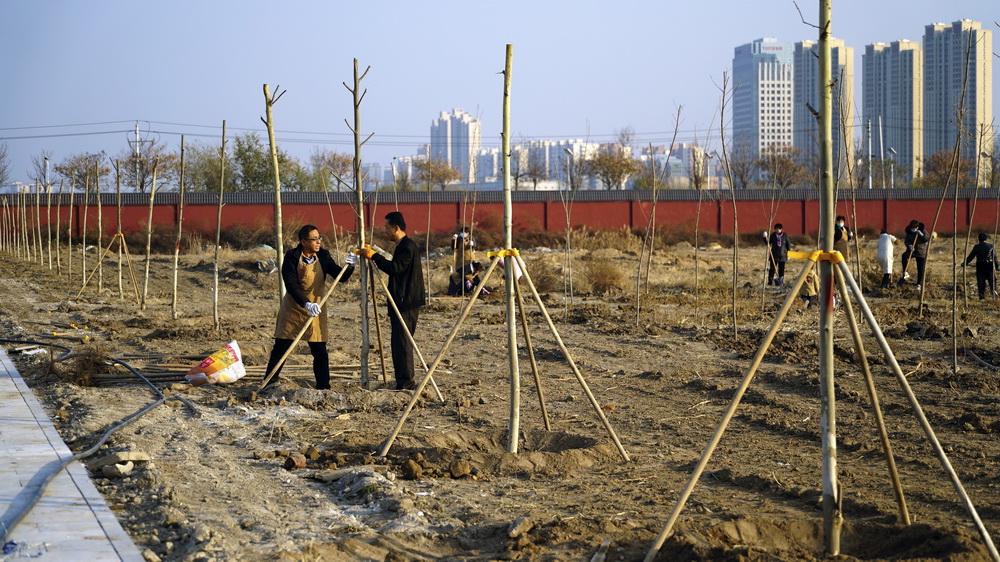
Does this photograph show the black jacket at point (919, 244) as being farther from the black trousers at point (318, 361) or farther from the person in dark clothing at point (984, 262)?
the black trousers at point (318, 361)

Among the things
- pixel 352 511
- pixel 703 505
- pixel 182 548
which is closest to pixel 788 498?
pixel 703 505

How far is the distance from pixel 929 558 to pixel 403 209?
28.4m

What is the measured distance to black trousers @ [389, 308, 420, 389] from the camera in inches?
291

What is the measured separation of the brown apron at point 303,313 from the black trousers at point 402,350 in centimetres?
57

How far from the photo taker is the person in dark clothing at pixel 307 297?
729cm

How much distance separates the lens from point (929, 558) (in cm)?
342

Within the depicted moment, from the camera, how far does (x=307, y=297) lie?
7.32m

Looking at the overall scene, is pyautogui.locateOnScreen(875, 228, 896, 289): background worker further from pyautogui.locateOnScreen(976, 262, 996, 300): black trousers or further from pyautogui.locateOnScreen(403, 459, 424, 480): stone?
pyautogui.locateOnScreen(403, 459, 424, 480): stone

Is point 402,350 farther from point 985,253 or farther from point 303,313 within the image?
point 985,253

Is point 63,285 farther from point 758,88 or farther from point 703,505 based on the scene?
point 758,88

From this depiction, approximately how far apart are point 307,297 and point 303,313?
173 mm

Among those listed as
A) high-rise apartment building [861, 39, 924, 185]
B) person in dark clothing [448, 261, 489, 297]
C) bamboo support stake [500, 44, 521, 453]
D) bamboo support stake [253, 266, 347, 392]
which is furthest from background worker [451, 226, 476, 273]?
high-rise apartment building [861, 39, 924, 185]

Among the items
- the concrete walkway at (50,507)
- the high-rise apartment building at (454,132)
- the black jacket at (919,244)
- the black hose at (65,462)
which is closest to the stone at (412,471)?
the concrete walkway at (50,507)

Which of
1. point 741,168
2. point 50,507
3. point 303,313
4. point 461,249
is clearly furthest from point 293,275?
point 741,168
